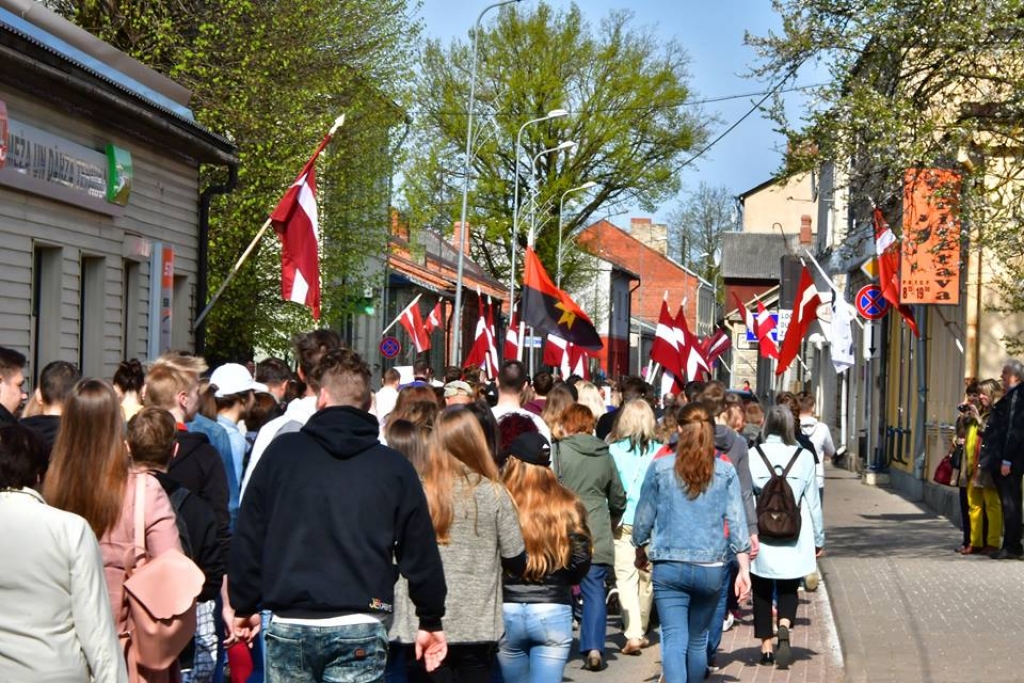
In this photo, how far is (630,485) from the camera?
37.9 feet

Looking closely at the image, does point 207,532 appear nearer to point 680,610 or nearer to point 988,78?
point 680,610

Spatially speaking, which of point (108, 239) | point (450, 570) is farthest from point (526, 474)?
point (108, 239)

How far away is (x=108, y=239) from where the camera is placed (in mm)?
19234

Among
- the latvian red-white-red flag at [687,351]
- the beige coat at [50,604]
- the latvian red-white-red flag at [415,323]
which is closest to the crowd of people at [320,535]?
the beige coat at [50,604]

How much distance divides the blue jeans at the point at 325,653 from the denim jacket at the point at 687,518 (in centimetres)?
339

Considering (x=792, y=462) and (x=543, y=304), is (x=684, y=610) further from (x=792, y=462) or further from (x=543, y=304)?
(x=543, y=304)

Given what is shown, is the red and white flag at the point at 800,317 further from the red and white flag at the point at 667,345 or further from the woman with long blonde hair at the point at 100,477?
the woman with long blonde hair at the point at 100,477

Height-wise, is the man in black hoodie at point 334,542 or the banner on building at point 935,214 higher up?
the banner on building at point 935,214

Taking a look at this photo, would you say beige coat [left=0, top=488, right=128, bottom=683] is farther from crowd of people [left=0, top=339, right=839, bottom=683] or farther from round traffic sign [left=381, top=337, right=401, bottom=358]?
round traffic sign [left=381, top=337, right=401, bottom=358]

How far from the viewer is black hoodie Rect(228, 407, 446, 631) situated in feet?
18.1

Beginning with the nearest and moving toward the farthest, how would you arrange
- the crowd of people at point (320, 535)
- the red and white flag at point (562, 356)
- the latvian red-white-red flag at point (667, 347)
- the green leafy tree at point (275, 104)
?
the crowd of people at point (320, 535)
the green leafy tree at point (275, 104)
the latvian red-white-red flag at point (667, 347)
the red and white flag at point (562, 356)

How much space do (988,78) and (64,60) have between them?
8668 millimetres

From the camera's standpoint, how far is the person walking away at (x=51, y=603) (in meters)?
4.59

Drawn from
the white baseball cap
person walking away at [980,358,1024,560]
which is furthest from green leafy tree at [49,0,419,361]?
the white baseball cap
